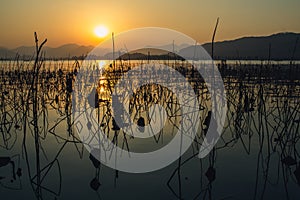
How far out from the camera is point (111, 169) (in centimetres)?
366

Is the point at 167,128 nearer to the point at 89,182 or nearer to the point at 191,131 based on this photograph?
the point at 191,131

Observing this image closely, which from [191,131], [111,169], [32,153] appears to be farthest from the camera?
[191,131]

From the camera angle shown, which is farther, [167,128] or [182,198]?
[167,128]

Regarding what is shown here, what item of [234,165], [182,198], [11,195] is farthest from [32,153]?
[234,165]

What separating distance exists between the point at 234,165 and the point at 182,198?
1.08 metres

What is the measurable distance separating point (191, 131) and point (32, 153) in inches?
96.9

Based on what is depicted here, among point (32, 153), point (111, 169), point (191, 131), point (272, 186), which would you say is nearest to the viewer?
point (272, 186)

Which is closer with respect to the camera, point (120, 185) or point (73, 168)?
point (120, 185)

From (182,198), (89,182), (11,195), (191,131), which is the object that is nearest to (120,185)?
(89,182)

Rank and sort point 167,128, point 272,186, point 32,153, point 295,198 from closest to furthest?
point 295,198 → point 272,186 → point 32,153 → point 167,128

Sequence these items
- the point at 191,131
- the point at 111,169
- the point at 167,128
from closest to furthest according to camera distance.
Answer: the point at 111,169, the point at 191,131, the point at 167,128

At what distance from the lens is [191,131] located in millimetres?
5273

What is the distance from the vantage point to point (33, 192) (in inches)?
121

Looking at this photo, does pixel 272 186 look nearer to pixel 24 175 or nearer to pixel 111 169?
pixel 111 169
